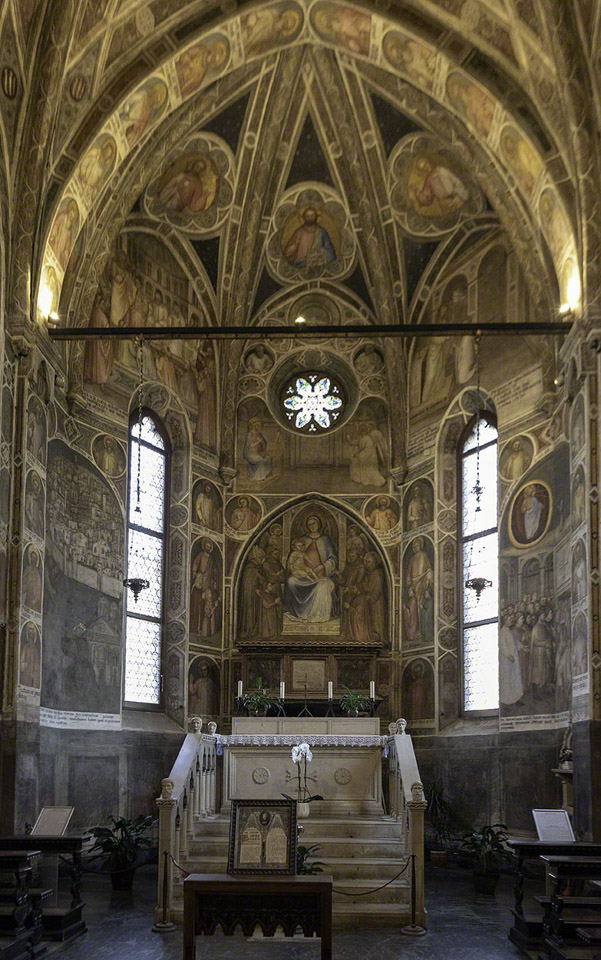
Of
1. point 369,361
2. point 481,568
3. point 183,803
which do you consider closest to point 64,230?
point 369,361

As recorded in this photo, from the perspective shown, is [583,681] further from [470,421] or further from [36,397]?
[36,397]

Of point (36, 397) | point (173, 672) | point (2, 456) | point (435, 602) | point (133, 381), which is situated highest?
point (133, 381)

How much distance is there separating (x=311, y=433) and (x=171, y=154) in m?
6.60

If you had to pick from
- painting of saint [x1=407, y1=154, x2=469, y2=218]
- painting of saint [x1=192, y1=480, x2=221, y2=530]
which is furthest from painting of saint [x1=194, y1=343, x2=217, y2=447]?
painting of saint [x1=407, y1=154, x2=469, y2=218]

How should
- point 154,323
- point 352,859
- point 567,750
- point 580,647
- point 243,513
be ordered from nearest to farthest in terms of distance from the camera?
point 352,859, point 580,647, point 567,750, point 154,323, point 243,513

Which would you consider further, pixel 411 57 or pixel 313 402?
pixel 313 402

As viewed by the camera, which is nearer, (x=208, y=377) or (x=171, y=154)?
(x=171, y=154)

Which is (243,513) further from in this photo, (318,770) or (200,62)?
(200,62)

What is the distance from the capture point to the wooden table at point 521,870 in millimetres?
11469

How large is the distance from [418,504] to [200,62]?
951 centimetres

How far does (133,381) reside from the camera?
2075 cm

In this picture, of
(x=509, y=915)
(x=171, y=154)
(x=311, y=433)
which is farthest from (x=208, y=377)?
(x=509, y=915)

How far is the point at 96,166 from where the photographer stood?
58.7ft

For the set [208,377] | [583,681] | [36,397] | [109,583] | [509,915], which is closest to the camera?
[509,915]
